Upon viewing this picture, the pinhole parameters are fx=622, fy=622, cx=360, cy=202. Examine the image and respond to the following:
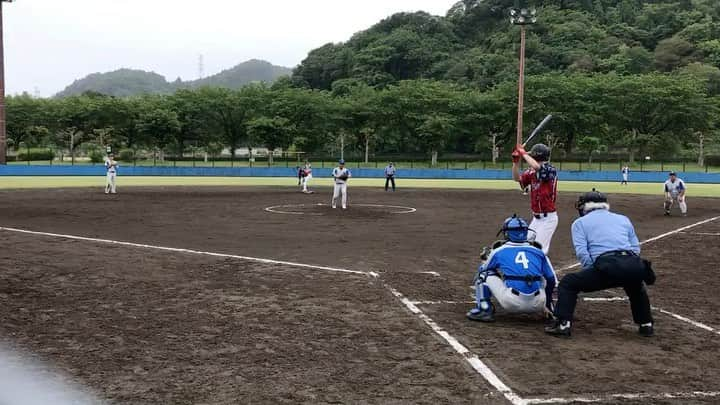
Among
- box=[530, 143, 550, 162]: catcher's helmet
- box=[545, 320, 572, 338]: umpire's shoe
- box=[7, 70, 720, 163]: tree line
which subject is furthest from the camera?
box=[7, 70, 720, 163]: tree line

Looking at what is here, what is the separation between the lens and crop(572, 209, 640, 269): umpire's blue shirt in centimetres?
718

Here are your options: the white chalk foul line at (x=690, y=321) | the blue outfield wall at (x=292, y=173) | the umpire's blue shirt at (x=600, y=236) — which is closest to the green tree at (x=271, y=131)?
the blue outfield wall at (x=292, y=173)

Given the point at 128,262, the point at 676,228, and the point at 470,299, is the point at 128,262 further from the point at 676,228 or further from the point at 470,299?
the point at 676,228

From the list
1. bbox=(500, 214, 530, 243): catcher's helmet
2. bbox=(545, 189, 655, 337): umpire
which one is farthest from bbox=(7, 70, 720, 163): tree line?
bbox=(545, 189, 655, 337): umpire

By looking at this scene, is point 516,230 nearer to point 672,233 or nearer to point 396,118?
point 672,233

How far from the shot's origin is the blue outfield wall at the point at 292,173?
52312mm

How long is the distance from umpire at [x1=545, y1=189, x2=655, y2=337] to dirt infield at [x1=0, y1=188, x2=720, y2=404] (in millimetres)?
282

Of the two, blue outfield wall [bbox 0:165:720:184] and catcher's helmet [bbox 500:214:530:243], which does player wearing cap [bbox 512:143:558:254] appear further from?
blue outfield wall [bbox 0:165:720:184]

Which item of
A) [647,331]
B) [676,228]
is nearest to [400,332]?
[647,331]

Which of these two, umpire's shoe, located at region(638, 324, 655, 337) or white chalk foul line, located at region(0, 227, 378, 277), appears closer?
umpire's shoe, located at region(638, 324, 655, 337)

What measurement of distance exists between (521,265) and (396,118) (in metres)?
72.8

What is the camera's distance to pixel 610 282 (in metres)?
7.13

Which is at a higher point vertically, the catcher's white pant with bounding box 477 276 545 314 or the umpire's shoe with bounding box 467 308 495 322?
the catcher's white pant with bounding box 477 276 545 314

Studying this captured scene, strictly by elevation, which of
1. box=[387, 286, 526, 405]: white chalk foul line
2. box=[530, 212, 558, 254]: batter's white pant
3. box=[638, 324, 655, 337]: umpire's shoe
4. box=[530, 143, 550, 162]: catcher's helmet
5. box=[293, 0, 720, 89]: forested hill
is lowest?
box=[387, 286, 526, 405]: white chalk foul line
